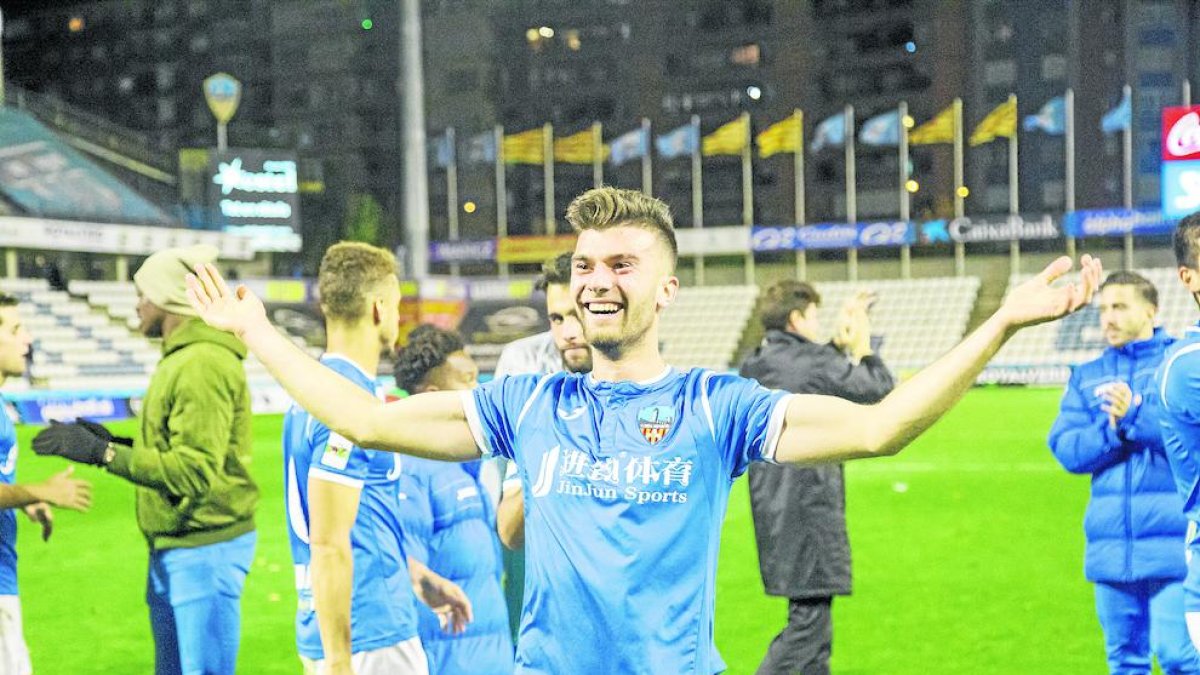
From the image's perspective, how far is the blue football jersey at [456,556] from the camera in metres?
4.54

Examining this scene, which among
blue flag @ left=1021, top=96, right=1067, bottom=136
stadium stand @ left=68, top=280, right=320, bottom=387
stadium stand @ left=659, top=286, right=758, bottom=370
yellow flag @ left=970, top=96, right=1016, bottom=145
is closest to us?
stadium stand @ left=68, top=280, right=320, bottom=387

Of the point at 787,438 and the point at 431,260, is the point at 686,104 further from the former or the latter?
the point at 787,438

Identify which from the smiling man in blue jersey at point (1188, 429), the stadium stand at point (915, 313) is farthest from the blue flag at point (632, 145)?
the smiling man in blue jersey at point (1188, 429)

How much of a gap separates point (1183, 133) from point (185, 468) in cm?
591

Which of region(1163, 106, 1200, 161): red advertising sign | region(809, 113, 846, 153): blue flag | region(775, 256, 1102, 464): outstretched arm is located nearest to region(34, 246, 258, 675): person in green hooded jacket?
region(775, 256, 1102, 464): outstretched arm

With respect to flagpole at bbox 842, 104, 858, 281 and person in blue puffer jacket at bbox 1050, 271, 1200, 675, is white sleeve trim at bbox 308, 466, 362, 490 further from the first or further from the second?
flagpole at bbox 842, 104, 858, 281

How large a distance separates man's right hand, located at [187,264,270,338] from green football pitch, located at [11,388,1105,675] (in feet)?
3.75

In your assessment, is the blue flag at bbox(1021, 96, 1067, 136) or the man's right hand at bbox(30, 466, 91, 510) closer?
the man's right hand at bbox(30, 466, 91, 510)

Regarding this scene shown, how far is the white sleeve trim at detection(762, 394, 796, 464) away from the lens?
2.93 meters

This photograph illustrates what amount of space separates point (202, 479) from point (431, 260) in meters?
55.4

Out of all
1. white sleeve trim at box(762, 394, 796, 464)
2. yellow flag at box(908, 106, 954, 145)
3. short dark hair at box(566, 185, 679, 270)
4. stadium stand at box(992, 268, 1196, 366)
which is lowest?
stadium stand at box(992, 268, 1196, 366)

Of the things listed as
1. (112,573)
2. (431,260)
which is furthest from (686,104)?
(112,573)

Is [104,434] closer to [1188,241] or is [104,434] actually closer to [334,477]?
[334,477]

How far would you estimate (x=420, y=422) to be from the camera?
10.2ft
